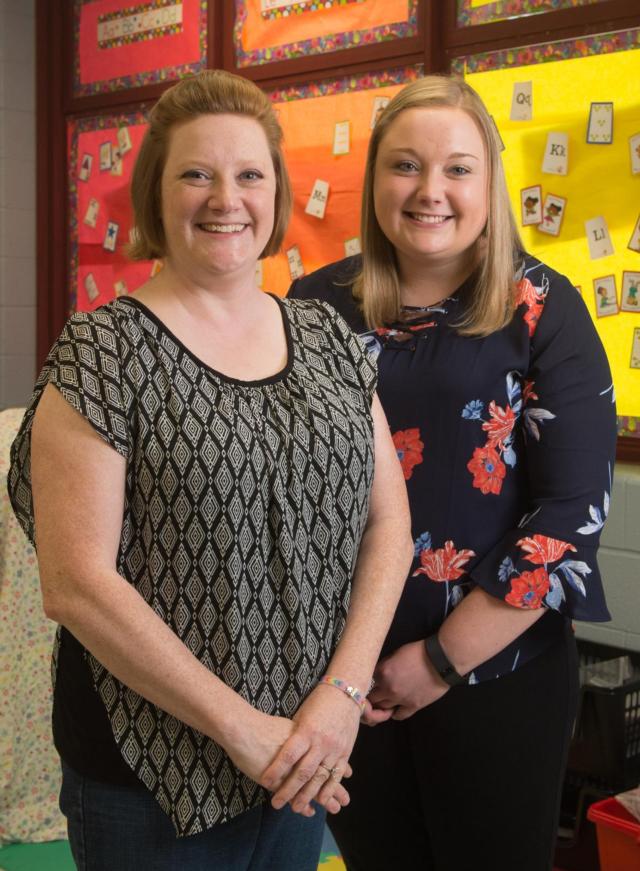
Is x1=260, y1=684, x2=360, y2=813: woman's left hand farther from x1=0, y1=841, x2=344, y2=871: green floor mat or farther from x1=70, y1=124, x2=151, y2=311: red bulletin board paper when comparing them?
x1=70, y1=124, x2=151, y2=311: red bulletin board paper

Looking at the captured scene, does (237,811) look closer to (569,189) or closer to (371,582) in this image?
(371,582)

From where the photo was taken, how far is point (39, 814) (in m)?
3.13

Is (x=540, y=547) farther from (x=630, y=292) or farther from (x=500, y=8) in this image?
(x=500, y=8)

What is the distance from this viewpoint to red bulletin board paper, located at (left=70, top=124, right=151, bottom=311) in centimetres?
475

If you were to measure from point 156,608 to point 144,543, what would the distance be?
0.09 metres

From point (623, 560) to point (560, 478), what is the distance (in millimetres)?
1469

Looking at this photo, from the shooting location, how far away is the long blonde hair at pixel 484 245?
6.00ft

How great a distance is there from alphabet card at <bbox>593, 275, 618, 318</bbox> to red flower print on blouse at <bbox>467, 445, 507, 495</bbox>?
4.89 ft

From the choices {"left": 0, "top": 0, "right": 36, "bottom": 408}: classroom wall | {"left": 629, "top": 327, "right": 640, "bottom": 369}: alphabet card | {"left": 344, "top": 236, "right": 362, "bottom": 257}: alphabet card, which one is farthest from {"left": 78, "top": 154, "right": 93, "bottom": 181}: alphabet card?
{"left": 629, "top": 327, "right": 640, "bottom": 369}: alphabet card

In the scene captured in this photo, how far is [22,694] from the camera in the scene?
10.2ft

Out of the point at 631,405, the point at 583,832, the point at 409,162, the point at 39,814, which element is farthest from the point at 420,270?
the point at 39,814

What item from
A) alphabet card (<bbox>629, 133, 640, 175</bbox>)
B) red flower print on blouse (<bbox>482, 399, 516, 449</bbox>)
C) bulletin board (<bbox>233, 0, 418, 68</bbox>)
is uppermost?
bulletin board (<bbox>233, 0, 418, 68</bbox>)

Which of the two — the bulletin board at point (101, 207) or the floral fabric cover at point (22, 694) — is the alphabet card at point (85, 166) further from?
the floral fabric cover at point (22, 694)

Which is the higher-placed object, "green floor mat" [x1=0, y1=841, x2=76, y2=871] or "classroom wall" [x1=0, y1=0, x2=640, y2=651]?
"classroom wall" [x1=0, y1=0, x2=640, y2=651]
